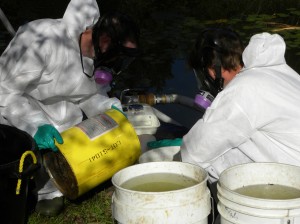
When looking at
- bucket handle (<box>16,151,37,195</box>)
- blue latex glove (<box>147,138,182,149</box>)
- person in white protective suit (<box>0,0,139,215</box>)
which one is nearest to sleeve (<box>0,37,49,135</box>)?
person in white protective suit (<box>0,0,139,215</box>)

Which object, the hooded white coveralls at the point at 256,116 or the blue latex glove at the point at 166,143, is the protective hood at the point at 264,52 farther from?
the blue latex glove at the point at 166,143

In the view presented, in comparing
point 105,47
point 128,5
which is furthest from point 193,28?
point 105,47

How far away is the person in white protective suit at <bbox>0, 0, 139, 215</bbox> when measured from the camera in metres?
3.54

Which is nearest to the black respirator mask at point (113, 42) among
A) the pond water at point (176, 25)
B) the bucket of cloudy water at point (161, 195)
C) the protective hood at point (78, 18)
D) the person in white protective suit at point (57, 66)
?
the person in white protective suit at point (57, 66)

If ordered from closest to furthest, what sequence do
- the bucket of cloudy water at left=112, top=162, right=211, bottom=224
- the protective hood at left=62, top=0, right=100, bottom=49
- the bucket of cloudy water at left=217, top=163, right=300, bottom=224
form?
the bucket of cloudy water at left=217, top=163, right=300, bottom=224
the bucket of cloudy water at left=112, top=162, right=211, bottom=224
the protective hood at left=62, top=0, right=100, bottom=49

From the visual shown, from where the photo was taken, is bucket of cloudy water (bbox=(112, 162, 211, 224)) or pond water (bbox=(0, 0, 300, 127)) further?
pond water (bbox=(0, 0, 300, 127))

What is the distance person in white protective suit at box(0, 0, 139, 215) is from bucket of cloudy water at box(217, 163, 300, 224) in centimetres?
134

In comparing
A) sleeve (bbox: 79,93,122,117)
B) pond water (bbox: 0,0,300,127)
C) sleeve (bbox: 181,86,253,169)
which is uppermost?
sleeve (bbox: 181,86,253,169)

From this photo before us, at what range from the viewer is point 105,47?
372cm

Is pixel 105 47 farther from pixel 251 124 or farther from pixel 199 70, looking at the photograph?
pixel 251 124

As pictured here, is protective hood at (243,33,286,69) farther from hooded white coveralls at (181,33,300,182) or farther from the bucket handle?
the bucket handle

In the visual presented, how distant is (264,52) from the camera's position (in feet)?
9.20

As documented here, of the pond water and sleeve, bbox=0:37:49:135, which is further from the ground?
sleeve, bbox=0:37:49:135

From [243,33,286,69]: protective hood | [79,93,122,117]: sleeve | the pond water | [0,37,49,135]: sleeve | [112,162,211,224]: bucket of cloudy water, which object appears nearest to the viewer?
[112,162,211,224]: bucket of cloudy water
